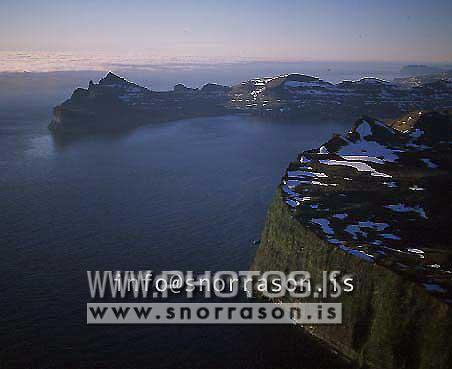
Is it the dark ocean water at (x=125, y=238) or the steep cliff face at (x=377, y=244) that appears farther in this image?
the dark ocean water at (x=125, y=238)

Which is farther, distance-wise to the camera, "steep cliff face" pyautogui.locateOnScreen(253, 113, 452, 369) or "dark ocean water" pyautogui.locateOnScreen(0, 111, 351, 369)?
"dark ocean water" pyautogui.locateOnScreen(0, 111, 351, 369)

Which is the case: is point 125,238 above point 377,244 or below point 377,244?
below

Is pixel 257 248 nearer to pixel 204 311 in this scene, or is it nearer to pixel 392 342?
pixel 204 311

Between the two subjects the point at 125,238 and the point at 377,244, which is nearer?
the point at 377,244

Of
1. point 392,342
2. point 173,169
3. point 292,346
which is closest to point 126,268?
point 292,346
